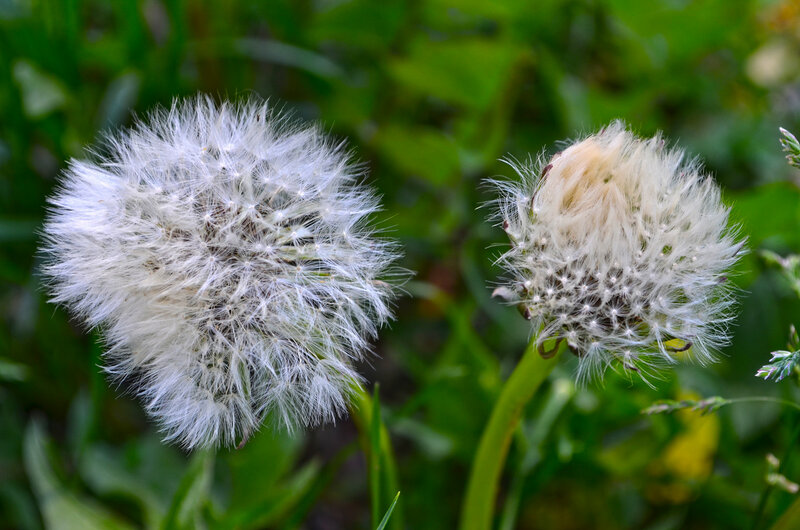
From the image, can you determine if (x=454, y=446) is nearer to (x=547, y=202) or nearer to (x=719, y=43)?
(x=547, y=202)

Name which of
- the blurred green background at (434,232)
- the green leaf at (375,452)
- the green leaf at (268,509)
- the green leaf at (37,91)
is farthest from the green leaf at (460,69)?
the green leaf at (375,452)

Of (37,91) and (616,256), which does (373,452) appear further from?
(37,91)

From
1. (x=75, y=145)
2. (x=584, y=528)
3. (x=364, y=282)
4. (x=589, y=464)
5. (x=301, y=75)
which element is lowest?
(x=584, y=528)

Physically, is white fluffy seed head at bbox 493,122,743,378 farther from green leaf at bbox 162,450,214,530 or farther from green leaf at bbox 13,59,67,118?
green leaf at bbox 13,59,67,118

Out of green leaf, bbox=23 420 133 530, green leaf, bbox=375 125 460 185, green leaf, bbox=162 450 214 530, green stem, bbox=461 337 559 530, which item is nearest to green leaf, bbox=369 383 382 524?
green stem, bbox=461 337 559 530

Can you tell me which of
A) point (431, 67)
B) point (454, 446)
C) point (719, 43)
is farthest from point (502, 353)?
point (719, 43)

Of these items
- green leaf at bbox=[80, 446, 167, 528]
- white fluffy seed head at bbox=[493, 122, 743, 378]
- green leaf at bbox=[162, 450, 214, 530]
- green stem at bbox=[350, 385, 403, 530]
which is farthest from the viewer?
green leaf at bbox=[80, 446, 167, 528]

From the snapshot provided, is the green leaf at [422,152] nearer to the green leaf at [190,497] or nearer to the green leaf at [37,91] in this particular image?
the green leaf at [37,91]
